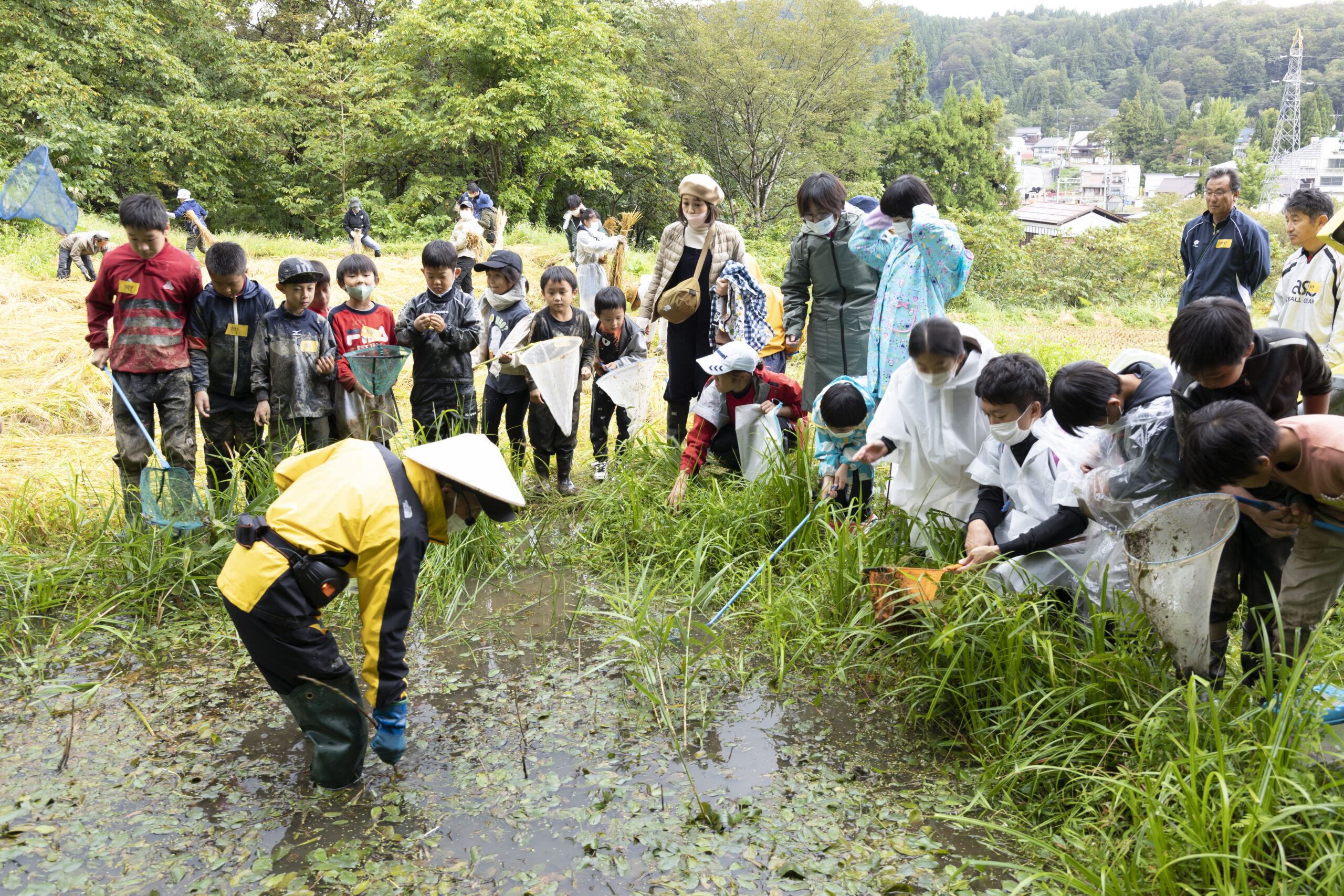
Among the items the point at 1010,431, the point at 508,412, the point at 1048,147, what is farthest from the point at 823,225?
the point at 1048,147

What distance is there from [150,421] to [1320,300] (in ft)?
20.1

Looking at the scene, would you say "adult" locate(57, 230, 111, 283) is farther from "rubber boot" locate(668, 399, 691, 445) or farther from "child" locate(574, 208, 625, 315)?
"rubber boot" locate(668, 399, 691, 445)

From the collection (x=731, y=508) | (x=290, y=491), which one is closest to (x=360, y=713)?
(x=290, y=491)

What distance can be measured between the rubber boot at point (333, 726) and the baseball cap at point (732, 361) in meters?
2.28

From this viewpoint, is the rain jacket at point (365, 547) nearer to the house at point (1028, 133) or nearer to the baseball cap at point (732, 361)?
the baseball cap at point (732, 361)

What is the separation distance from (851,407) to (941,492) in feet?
1.77

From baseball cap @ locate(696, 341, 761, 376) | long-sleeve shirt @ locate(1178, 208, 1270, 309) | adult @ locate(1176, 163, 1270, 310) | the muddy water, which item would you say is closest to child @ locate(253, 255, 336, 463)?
the muddy water

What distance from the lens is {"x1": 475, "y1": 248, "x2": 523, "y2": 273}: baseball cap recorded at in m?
5.16

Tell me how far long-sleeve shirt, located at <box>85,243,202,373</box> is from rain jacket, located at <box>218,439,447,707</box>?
219 cm

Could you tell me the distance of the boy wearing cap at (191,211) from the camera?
38.9 ft

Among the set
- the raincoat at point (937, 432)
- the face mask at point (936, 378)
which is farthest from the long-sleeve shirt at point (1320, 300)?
the face mask at point (936, 378)

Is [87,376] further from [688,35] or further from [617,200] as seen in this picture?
[688,35]

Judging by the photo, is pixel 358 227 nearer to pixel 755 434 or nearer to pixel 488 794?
pixel 755 434

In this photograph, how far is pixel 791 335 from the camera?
483cm
